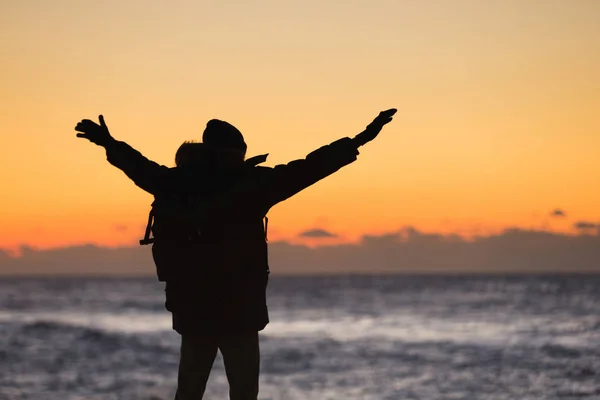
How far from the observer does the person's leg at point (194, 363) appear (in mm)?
4016

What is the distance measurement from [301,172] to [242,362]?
0.90m

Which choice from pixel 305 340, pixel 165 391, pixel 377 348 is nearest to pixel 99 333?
pixel 305 340

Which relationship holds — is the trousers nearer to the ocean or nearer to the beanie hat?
the beanie hat

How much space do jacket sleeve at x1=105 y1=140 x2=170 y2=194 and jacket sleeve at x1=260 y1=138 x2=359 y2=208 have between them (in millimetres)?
469

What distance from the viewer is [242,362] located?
13.1 feet

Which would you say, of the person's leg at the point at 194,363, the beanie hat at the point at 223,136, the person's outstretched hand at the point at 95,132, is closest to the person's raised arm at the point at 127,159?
the person's outstretched hand at the point at 95,132

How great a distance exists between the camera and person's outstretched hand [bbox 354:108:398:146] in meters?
3.93

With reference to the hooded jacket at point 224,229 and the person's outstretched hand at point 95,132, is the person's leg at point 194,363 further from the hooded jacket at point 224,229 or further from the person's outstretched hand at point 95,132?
the person's outstretched hand at point 95,132

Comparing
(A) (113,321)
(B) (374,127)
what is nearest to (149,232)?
(B) (374,127)

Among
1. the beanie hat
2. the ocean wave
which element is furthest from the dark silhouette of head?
the ocean wave

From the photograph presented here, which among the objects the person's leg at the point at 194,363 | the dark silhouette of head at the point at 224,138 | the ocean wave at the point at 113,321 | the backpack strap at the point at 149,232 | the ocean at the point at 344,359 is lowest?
the ocean at the point at 344,359

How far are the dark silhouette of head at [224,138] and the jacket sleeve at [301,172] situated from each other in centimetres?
21

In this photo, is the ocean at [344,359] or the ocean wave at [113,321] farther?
the ocean wave at [113,321]

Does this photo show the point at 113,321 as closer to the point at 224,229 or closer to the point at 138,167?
the point at 138,167
